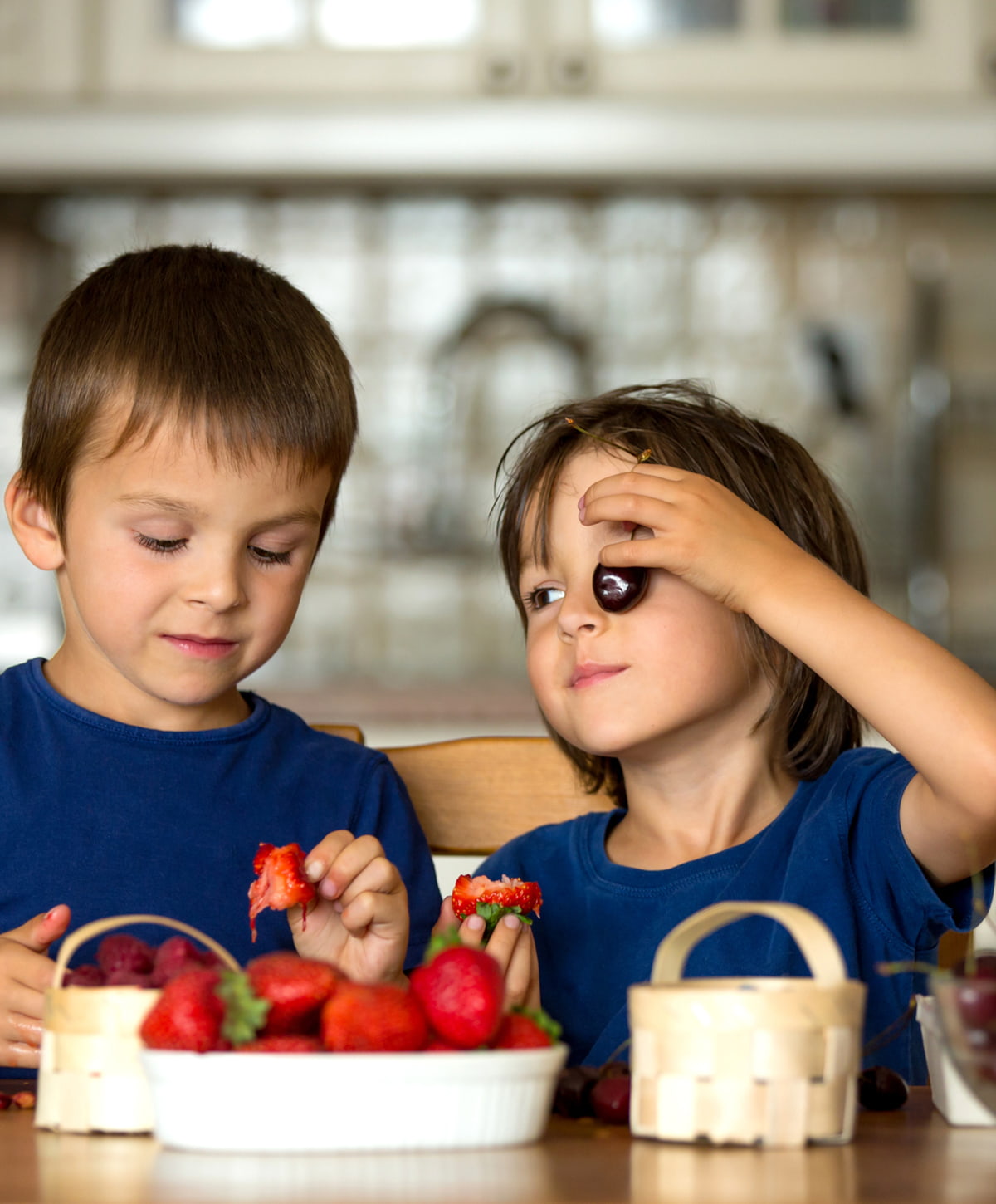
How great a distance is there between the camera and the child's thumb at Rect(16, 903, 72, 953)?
0.86 meters

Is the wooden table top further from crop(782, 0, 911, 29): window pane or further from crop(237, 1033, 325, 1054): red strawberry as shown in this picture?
crop(782, 0, 911, 29): window pane

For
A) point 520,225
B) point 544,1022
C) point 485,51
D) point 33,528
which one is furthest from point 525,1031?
point 520,225

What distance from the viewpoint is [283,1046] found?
2.01 feet

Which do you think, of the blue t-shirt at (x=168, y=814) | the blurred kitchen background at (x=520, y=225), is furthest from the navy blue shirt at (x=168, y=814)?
the blurred kitchen background at (x=520, y=225)

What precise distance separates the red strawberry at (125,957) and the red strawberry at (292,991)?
10cm

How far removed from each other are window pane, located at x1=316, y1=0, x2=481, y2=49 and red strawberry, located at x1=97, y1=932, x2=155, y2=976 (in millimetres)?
2904

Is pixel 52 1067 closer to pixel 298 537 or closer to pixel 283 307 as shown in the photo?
pixel 298 537

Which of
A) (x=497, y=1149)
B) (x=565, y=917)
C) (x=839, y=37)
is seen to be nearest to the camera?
(x=497, y=1149)

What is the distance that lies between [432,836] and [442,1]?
238 centimetres

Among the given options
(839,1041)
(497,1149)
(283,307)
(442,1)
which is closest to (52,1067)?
(497,1149)

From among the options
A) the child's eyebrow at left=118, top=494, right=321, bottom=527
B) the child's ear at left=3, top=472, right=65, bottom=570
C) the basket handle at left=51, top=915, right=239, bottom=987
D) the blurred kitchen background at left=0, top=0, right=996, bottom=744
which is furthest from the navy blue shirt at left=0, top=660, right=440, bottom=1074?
the blurred kitchen background at left=0, top=0, right=996, bottom=744

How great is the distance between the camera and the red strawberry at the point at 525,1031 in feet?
2.14

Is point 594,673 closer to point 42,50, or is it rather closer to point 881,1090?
point 881,1090

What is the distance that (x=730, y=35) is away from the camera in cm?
326
